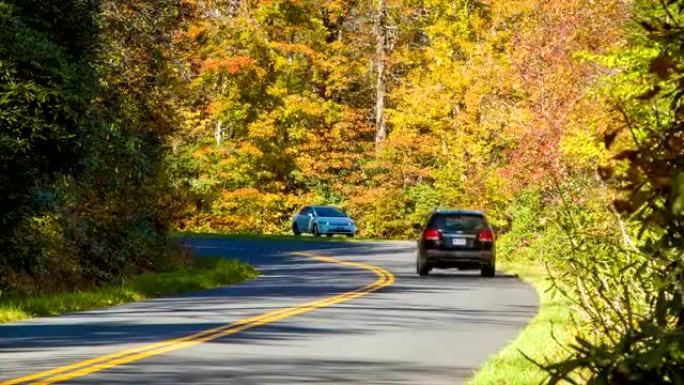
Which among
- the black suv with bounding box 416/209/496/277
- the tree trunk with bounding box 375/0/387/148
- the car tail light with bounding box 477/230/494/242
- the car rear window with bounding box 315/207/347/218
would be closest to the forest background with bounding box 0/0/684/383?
the tree trunk with bounding box 375/0/387/148

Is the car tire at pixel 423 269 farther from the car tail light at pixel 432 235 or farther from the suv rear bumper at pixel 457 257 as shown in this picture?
the car tail light at pixel 432 235

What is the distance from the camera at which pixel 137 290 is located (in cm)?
2984

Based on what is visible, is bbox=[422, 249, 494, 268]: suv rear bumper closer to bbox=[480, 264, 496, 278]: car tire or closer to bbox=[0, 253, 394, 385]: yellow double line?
bbox=[480, 264, 496, 278]: car tire

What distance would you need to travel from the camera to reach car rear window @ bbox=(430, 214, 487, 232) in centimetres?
3841

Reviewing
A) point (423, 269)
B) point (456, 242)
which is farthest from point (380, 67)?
point (456, 242)

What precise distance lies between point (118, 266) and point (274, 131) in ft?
149

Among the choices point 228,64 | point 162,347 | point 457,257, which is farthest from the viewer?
point 228,64

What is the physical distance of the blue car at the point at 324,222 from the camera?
6981 cm

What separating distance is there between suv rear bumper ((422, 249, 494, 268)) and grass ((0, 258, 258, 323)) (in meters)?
4.32

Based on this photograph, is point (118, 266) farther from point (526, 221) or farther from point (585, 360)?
point (585, 360)

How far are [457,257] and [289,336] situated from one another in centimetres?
1875

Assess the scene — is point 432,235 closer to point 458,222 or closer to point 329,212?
point 458,222

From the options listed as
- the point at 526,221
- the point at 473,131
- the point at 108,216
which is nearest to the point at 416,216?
the point at 473,131

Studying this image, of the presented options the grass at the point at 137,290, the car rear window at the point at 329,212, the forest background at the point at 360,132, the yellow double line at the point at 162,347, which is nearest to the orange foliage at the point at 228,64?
the forest background at the point at 360,132
